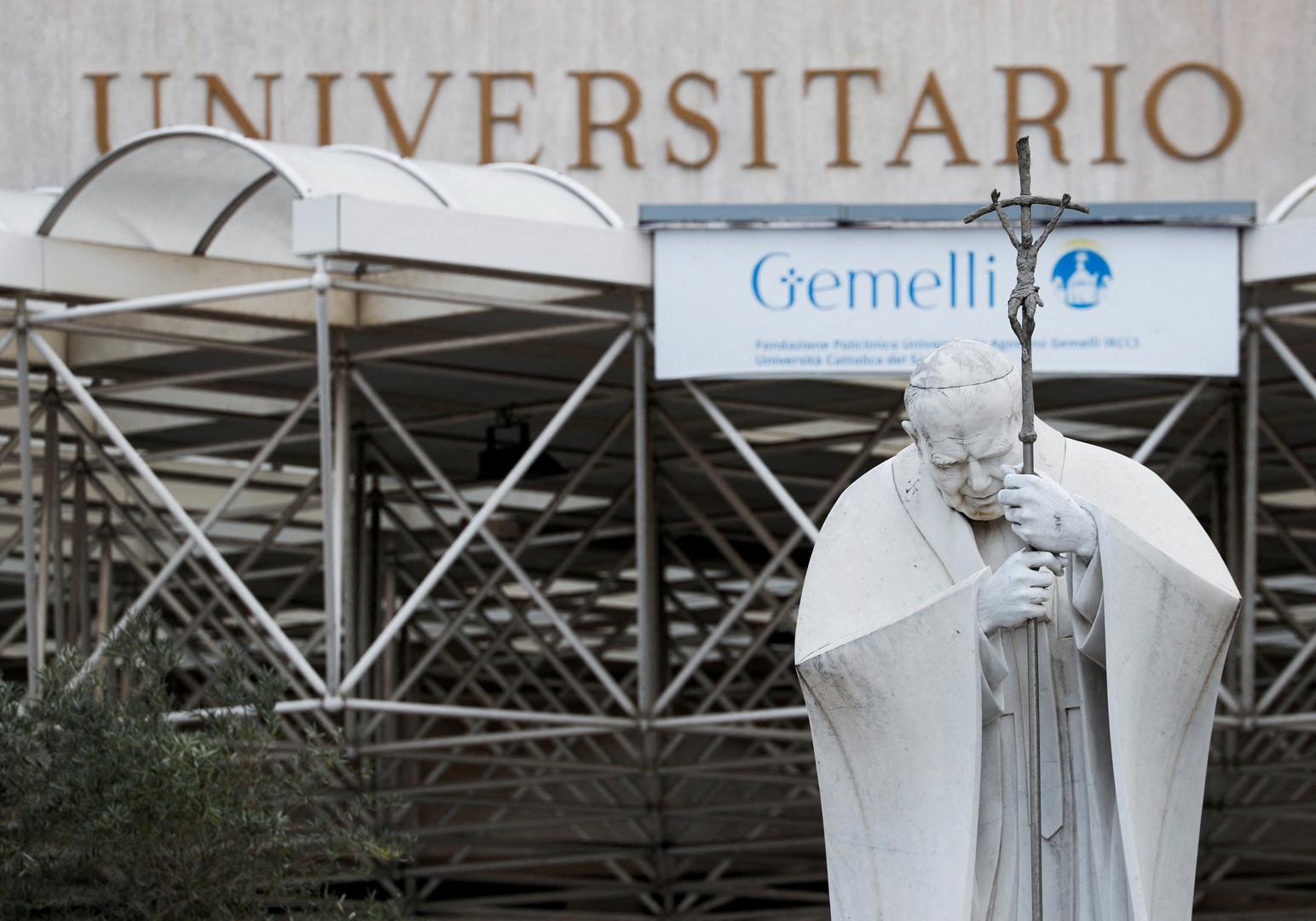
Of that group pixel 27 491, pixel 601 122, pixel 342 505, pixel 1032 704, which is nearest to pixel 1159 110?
pixel 601 122

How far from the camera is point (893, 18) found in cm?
3138

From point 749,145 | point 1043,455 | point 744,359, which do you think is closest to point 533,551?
point 749,145

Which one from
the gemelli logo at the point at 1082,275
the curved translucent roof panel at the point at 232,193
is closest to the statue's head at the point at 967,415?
the gemelli logo at the point at 1082,275

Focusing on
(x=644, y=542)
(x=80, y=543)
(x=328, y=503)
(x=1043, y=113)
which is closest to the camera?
(x=328, y=503)

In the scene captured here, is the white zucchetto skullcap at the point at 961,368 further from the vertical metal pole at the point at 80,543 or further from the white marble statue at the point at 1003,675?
the vertical metal pole at the point at 80,543

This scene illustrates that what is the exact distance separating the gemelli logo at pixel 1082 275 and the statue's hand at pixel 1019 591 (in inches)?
538

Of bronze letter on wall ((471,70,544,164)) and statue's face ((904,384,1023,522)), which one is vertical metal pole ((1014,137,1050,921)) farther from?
bronze letter on wall ((471,70,544,164))

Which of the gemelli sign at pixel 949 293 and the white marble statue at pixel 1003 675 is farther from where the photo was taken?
the gemelli sign at pixel 949 293

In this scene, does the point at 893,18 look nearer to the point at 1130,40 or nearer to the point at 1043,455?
the point at 1130,40

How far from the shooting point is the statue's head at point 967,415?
768cm

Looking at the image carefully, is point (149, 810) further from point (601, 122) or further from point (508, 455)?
point (601, 122)

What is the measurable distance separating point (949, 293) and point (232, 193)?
5487 mm

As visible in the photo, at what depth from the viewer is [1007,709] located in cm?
783

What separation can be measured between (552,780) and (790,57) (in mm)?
8783
